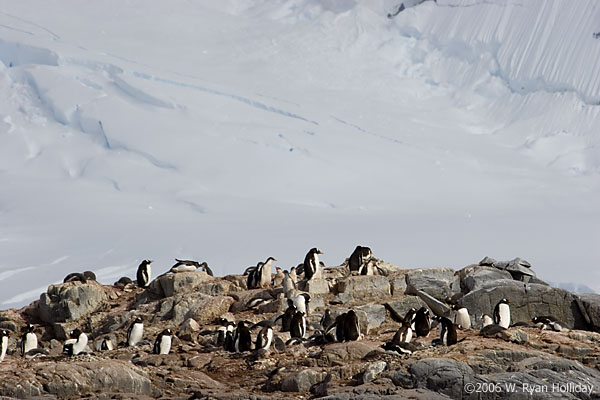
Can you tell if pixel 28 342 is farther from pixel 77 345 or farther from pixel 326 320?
pixel 326 320

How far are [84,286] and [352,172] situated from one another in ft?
104

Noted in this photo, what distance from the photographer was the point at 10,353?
684 inches

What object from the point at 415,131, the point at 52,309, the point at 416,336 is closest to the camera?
the point at 416,336

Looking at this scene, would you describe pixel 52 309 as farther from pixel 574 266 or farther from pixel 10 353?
pixel 574 266

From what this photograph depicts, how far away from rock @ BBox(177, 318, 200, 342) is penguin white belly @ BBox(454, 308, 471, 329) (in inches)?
231

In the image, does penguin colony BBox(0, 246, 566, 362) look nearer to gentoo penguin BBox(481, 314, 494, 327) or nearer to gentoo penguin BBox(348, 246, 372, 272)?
gentoo penguin BBox(481, 314, 494, 327)

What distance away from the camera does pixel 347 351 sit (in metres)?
12.7

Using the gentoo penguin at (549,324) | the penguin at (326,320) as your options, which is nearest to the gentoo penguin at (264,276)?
the penguin at (326,320)

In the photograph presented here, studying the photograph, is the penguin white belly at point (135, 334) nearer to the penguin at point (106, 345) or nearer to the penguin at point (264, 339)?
the penguin at point (106, 345)

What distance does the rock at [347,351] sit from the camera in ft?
41.1

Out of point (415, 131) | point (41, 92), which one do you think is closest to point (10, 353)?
point (41, 92)

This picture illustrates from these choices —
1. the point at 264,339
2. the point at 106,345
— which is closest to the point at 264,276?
the point at 106,345

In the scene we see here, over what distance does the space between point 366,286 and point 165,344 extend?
5531 millimetres

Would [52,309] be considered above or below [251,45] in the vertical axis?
below
